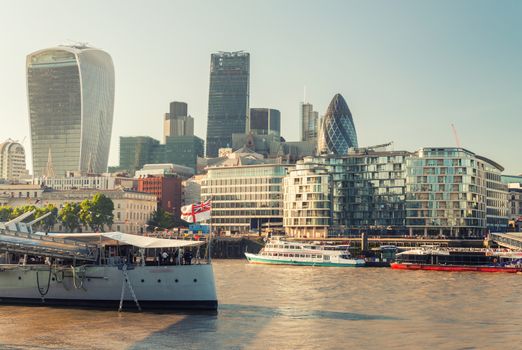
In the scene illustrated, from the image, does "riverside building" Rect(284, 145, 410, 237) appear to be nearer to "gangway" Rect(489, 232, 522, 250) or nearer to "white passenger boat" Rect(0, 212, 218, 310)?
"gangway" Rect(489, 232, 522, 250)

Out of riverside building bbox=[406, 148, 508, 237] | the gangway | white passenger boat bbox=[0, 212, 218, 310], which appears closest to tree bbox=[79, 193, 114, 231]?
riverside building bbox=[406, 148, 508, 237]

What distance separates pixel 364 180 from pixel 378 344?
5899 inches

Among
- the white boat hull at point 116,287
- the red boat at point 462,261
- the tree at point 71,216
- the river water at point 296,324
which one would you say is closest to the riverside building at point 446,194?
the red boat at point 462,261

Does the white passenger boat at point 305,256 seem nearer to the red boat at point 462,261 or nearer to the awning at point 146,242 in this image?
the red boat at point 462,261

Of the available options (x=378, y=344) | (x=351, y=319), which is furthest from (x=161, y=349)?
(x=351, y=319)

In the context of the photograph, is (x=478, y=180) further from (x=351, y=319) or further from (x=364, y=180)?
(x=351, y=319)

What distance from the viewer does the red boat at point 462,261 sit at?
123375 mm

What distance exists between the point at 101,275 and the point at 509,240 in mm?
101593

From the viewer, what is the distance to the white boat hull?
56000 mm

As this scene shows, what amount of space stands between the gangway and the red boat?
600cm

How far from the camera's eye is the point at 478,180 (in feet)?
584

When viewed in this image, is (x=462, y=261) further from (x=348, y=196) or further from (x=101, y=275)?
(x=101, y=275)

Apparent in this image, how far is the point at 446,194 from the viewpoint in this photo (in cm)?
17538

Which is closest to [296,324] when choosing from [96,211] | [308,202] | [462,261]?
[462,261]
